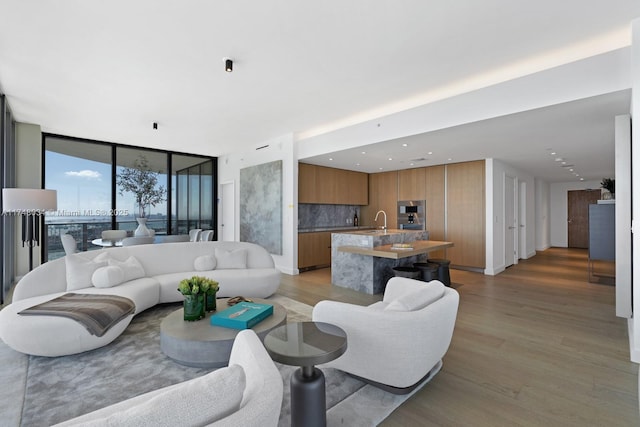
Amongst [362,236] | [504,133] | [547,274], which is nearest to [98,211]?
[362,236]

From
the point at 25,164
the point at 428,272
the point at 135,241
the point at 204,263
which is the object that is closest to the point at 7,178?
the point at 25,164

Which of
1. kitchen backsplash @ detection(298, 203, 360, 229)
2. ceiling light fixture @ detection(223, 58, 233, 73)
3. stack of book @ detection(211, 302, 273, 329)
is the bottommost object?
stack of book @ detection(211, 302, 273, 329)

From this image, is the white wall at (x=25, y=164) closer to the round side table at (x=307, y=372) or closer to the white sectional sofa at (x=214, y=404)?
the round side table at (x=307, y=372)

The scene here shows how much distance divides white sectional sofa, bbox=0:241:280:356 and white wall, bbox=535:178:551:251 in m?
9.65

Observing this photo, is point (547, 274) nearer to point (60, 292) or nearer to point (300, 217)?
point (300, 217)

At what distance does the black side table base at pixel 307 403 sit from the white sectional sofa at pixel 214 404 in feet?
2.26

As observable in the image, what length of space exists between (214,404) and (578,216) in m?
13.7

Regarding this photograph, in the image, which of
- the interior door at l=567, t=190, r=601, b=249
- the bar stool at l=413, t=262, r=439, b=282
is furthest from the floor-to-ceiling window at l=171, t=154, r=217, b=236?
the interior door at l=567, t=190, r=601, b=249

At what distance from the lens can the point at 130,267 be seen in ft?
13.0

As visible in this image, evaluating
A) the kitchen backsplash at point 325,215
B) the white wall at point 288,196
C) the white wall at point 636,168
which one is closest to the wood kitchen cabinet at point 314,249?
the white wall at point 288,196

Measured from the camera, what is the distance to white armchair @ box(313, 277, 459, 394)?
2.06 m

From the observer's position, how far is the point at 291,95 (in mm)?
4441

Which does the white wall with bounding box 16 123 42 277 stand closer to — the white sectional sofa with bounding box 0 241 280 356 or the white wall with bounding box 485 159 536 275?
the white sectional sofa with bounding box 0 241 280 356

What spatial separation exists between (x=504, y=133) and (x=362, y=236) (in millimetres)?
2564
